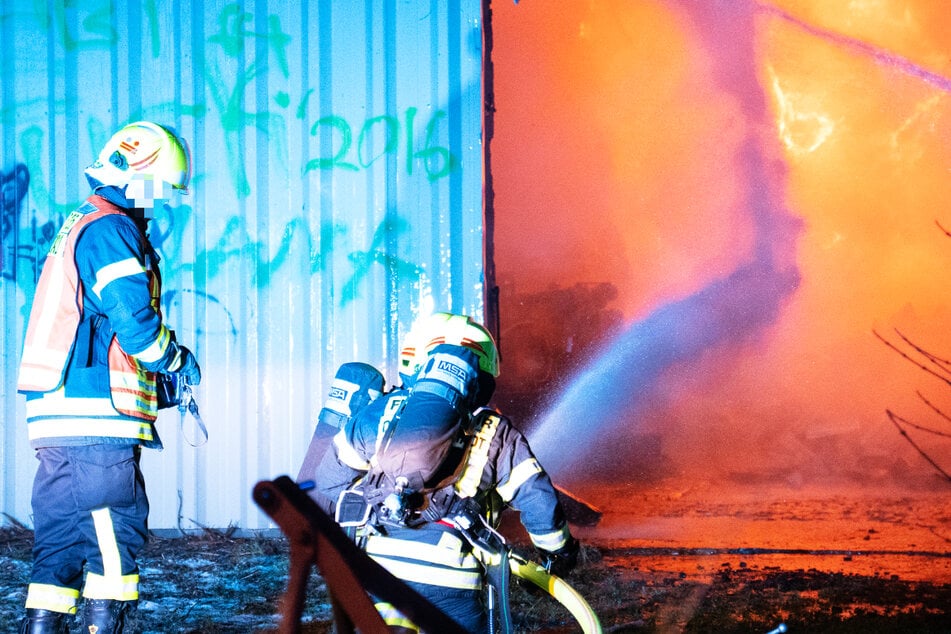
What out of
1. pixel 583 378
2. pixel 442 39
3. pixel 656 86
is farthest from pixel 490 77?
pixel 583 378

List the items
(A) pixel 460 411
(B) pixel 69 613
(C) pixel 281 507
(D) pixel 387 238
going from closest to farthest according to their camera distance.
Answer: (C) pixel 281 507 < (A) pixel 460 411 < (B) pixel 69 613 < (D) pixel 387 238

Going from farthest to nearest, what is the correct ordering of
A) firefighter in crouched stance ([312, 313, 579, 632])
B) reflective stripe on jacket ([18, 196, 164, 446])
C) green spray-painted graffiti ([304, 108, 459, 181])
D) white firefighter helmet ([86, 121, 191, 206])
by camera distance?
1. green spray-painted graffiti ([304, 108, 459, 181])
2. white firefighter helmet ([86, 121, 191, 206])
3. reflective stripe on jacket ([18, 196, 164, 446])
4. firefighter in crouched stance ([312, 313, 579, 632])

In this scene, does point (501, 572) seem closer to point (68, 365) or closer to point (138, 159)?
point (68, 365)

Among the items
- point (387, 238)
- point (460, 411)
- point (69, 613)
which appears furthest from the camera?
point (387, 238)

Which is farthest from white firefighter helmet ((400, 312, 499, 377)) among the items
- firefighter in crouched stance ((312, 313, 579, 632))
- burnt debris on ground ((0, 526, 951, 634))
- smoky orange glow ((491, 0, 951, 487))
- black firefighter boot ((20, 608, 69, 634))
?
smoky orange glow ((491, 0, 951, 487))

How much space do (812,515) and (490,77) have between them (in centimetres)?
369

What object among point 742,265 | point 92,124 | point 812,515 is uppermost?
point 92,124

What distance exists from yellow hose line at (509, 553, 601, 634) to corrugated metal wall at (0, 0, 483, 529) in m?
3.40

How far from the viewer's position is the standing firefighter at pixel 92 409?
3307 mm

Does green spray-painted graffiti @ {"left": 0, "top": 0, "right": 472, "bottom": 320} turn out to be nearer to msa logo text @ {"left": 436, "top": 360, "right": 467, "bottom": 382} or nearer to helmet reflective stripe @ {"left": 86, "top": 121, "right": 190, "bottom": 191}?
helmet reflective stripe @ {"left": 86, "top": 121, "right": 190, "bottom": 191}

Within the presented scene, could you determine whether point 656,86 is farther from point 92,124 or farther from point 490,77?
point 92,124

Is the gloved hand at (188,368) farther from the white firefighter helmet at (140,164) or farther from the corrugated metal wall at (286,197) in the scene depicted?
the corrugated metal wall at (286,197)

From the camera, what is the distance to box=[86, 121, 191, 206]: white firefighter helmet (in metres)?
3.60

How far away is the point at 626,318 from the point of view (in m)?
6.27
